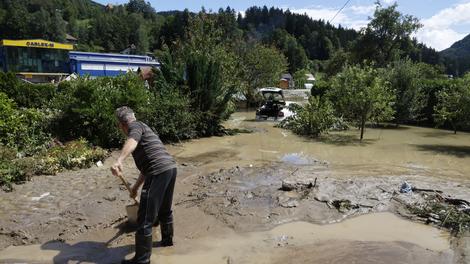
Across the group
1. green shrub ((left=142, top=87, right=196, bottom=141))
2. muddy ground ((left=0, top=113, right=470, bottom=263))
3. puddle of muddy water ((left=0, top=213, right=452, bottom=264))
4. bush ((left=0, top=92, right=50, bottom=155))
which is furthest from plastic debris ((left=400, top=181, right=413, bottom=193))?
bush ((left=0, top=92, right=50, bottom=155))

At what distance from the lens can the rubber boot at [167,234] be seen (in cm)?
576

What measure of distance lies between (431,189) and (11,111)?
9.79 meters

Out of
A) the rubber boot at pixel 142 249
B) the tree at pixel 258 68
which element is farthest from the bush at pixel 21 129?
the tree at pixel 258 68

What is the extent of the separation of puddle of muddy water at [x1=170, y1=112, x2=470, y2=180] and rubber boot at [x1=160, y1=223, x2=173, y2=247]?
17.7ft

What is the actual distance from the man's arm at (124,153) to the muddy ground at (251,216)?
1.39 metres

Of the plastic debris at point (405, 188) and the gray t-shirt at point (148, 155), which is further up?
the gray t-shirt at point (148, 155)

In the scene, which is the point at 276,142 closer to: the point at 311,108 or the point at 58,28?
the point at 311,108

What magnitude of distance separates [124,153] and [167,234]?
1572 mm

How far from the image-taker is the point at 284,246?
5973mm

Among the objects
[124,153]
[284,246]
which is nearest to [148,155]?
[124,153]

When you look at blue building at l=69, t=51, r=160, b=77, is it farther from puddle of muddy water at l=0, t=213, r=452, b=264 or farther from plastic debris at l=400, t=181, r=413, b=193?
puddle of muddy water at l=0, t=213, r=452, b=264

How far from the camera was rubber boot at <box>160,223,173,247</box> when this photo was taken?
5.76 meters

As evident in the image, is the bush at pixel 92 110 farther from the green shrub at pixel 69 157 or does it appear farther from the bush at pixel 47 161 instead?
the green shrub at pixel 69 157

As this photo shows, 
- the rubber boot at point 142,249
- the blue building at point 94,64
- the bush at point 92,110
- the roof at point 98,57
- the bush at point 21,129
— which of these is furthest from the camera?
the roof at point 98,57
